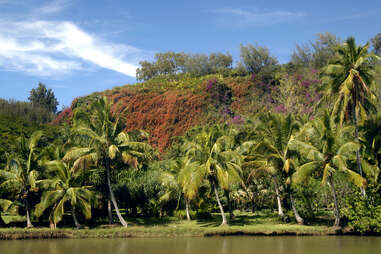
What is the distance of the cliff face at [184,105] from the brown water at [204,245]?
33.0m

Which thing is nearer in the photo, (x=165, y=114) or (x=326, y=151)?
(x=326, y=151)

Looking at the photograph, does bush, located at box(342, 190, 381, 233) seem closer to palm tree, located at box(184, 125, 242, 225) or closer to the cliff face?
palm tree, located at box(184, 125, 242, 225)

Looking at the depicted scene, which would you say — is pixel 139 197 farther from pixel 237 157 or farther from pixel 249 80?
pixel 249 80

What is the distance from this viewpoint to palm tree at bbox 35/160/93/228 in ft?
67.6

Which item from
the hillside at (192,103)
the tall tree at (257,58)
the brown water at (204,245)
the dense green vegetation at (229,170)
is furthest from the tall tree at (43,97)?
the brown water at (204,245)

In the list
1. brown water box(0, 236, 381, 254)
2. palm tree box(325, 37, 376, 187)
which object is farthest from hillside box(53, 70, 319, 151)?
brown water box(0, 236, 381, 254)

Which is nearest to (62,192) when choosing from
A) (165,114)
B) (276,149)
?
(276,149)

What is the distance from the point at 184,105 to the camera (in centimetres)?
5506

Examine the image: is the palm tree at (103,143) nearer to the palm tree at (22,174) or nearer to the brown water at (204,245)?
the palm tree at (22,174)

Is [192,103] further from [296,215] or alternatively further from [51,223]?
[51,223]

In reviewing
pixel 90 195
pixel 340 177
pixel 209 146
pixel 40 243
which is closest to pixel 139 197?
pixel 90 195

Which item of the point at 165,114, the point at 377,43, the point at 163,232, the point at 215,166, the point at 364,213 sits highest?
the point at 377,43

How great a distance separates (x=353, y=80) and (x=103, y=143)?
583 inches

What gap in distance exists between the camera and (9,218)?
80.0 ft
